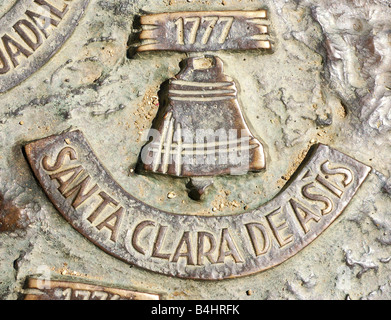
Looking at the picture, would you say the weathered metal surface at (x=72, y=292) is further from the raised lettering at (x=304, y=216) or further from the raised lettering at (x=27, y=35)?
the raised lettering at (x=27, y=35)

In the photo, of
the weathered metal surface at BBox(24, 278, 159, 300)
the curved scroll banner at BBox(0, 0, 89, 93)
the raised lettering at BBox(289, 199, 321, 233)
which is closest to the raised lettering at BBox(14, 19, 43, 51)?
the curved scroll banner at BBox(0, 0, 89, 93)

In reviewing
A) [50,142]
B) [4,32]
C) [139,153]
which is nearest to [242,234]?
[139,153]

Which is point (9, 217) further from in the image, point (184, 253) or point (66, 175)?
point (184, 253)

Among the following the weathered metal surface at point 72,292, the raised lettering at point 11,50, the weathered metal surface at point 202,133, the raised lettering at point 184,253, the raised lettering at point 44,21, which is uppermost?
the raised lettering at point 44,21

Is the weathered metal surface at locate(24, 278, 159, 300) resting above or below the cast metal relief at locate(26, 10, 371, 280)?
below

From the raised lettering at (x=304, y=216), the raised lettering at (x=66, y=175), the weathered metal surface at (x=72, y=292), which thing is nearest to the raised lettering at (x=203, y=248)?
the weathered metal surface at (x=72, y=292)

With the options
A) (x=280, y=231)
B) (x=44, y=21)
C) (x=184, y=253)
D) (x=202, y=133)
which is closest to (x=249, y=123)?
(x=202, y=133)

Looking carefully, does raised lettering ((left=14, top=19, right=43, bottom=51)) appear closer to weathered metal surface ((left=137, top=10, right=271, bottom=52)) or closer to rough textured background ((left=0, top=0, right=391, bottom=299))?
rough textured background ((left=0, top=0, right=391, bottom=299))
